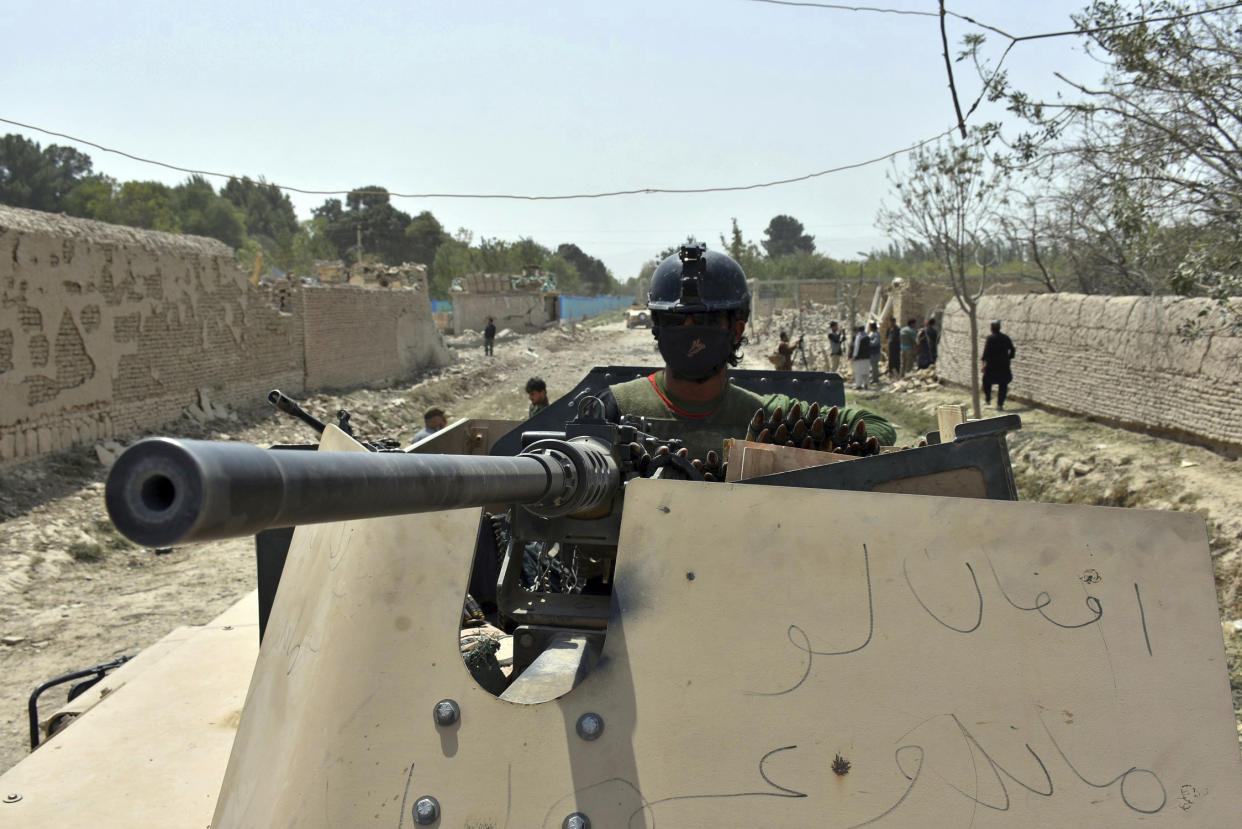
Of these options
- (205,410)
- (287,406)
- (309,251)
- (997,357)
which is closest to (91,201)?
(309,251)

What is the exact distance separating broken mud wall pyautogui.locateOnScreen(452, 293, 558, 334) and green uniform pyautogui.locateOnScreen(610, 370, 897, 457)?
39.3 m

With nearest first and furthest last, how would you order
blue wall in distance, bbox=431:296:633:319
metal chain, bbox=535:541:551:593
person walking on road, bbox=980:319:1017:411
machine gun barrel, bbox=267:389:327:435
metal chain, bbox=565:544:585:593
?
metal chain, bbox=565:544:585:593 < metal chain, bbox=535:541:551:593 < machine gun barrel, bbox=267:389:327:435 < person walking on road, bbox=980:319:1017:411 < blue wall in distance, bbox=431:296:633:319

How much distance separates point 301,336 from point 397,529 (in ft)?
59.1

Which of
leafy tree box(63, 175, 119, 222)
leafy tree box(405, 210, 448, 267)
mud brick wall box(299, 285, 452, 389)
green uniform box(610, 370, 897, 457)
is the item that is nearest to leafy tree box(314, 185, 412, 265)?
leafy tree box(405, 210, 448, 267)

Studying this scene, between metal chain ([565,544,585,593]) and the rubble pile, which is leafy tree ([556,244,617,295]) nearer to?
the rubble pile

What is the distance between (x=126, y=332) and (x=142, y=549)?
3.36 m

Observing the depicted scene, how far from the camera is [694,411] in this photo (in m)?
4.08

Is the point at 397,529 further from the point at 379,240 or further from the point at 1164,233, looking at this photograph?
the point at 379,240

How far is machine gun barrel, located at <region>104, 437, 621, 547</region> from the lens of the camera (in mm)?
1052

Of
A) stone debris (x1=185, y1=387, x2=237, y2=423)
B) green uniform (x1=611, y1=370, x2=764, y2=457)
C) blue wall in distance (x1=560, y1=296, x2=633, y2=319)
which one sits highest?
green uniform (x1=611, y1=370, x2=764, y2=457)

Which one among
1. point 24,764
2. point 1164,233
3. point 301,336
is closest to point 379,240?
point 301,336

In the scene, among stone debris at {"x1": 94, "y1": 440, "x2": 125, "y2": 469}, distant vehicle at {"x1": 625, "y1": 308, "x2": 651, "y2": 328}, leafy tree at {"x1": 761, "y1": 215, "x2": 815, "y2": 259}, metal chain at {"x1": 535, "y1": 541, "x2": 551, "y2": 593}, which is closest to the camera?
metal chain at {"x1": 535, "y1": 541, "x2": 551, "y2": 593}

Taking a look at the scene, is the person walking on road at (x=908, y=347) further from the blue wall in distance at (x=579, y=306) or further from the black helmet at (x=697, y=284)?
the blue wall in distance at (x=579, y=306)

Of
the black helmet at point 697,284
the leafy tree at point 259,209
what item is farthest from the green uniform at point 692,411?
the leafy tree at point 259,209
